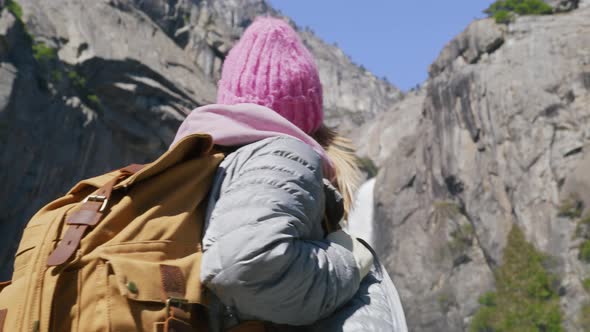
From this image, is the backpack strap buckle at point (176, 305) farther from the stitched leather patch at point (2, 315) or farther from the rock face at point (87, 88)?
the rock face at point (87, 88)

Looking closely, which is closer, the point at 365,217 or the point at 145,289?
the point at 145,289

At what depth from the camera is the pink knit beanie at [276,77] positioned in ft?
6.42

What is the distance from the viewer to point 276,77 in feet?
6.42

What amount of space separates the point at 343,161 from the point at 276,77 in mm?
287

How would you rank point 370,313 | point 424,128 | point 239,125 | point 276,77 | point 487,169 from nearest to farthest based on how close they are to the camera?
point 370,313
point 239,125
point 276,77
point 487,169
point 424,128

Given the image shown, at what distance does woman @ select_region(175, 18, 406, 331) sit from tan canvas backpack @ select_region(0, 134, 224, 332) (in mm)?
53

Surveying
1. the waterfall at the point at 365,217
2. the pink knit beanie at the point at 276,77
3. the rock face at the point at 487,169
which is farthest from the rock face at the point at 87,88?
the pink knit beanie at the point at 276,77

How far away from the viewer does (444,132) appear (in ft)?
95.4

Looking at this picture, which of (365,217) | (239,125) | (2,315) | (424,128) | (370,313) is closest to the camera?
(2,315)

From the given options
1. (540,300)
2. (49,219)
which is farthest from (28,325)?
(540,300)

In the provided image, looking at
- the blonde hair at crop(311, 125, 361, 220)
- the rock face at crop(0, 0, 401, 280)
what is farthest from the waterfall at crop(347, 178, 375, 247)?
the blonde hair at crop(311, 125, 361, 220)

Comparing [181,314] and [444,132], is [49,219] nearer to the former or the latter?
[181,314]

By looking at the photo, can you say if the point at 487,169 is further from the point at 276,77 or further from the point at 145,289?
the point at 145,289

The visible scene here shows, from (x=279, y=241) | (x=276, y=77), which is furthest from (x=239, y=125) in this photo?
(x=279, y=241)
